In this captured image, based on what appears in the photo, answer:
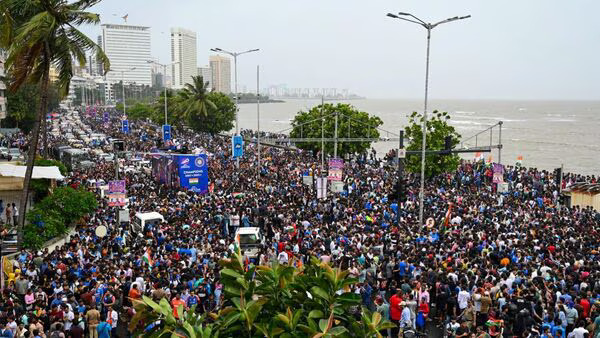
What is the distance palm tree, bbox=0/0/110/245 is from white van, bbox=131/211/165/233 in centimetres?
395

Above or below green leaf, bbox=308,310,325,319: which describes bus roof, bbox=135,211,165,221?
below

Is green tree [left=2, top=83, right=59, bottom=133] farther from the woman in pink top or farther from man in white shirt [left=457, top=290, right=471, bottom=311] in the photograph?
man in white shirt [left=457, top=290, right=471, bottom=311]

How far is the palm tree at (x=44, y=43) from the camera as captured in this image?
18922 mm

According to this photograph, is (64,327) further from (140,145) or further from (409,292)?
(140,145)

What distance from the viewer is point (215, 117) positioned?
234ft

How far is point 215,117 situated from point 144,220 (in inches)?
1967

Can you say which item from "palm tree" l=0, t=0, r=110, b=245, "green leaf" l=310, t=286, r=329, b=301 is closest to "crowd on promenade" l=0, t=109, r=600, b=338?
"green leaf" l=310, t=286, r=329, b=301

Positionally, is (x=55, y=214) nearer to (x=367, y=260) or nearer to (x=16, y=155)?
(x=367, y=260)

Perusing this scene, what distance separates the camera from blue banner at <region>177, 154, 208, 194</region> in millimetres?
29984

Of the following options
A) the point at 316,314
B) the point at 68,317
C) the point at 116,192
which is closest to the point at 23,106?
the point at 116,192

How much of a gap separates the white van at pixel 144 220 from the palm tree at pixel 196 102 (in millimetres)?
44913

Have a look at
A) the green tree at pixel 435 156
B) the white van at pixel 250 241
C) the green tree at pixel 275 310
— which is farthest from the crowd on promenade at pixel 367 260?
the green tree at pixel 435 156

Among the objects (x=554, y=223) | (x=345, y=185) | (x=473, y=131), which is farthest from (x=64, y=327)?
(x=473, y=131)

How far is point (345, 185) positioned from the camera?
30.7m
